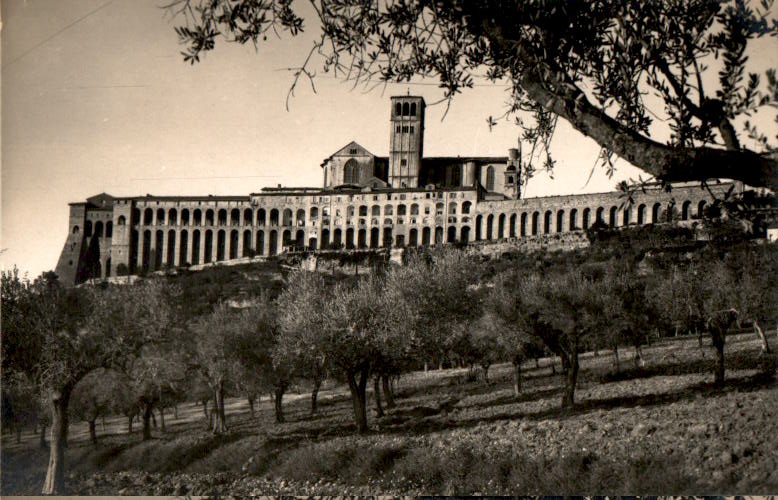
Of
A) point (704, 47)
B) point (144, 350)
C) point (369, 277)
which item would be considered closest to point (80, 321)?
point (144, 350)

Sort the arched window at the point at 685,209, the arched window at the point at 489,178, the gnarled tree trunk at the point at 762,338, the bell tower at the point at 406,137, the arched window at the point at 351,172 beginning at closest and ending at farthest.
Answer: the arched window at the point at 685,209
the gnarled tree trunk at the point at 762,338
the bell tower at the point at 406,137
the arched window at the point at 351,172
the arched window at the point at 489,178

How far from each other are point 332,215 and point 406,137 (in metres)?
1.81

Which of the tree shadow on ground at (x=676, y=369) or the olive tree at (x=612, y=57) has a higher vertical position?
the olive tree at (x=612, y=57)

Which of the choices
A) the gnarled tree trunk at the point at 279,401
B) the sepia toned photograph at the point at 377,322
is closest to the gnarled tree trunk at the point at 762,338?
the sepia toned photograph at the point at 377,322

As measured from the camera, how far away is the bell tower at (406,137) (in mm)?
6125

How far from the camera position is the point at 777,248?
5.30m

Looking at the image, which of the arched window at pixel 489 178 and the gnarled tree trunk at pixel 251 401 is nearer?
the gnarled tree trunk at pixel 251 401

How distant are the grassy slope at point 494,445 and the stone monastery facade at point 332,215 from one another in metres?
1.79

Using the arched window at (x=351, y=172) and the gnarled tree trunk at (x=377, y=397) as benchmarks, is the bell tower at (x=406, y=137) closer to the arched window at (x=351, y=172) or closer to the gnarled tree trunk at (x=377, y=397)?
the arched window at (x=351, y=172)

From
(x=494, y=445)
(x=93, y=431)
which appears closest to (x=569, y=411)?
(x=494, y=445)

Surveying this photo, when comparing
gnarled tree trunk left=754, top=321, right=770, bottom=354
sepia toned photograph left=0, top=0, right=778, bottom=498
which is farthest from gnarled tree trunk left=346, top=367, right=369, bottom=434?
gnarled tree trunk left=754, top=321, right=770, bottom=354

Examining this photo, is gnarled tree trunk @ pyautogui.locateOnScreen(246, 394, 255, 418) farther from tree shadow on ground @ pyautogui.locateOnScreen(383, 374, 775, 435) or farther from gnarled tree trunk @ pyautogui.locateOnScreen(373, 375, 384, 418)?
tree shadow on ground @ pyautogui.locateOnScreen(383, 374, 775, 435)

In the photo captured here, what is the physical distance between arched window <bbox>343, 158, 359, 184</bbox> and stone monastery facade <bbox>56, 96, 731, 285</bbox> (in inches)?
0.7

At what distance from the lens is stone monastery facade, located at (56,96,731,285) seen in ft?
23.2
